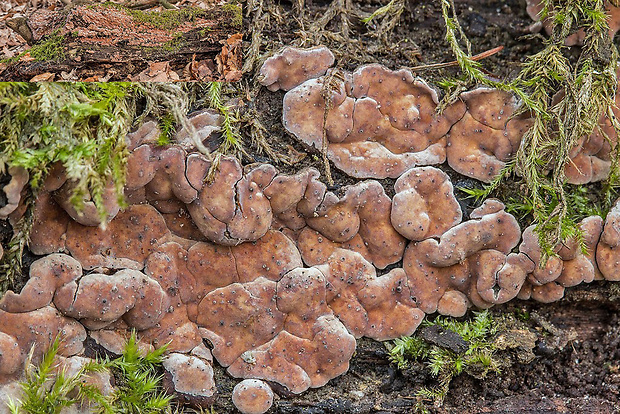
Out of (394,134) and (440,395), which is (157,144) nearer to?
(394,134)

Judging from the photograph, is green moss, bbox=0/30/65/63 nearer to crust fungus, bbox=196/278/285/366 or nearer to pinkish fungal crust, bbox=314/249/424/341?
crust fungus, bbox=196/278/285/366

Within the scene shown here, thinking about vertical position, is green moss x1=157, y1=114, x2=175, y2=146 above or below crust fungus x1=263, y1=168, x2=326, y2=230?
above

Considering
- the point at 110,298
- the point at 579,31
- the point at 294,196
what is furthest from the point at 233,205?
the point at 579,31

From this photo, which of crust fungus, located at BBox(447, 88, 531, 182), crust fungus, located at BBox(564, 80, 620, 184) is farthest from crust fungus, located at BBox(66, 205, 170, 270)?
crust fungus, located at BBox(564, 80, 620, 184)

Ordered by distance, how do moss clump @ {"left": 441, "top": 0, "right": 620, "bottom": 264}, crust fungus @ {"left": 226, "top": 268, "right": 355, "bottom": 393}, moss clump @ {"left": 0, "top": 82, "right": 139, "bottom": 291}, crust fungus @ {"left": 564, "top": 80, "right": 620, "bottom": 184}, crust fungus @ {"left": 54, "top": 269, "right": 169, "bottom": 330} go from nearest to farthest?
moss clump @ {"left": 0, "top": 82, "right": 139, "bottom": 291}, crust fungus @ {"left": 54, "top": 269, "right": 169, "bottom": 330}, crust fungus @ {"left": 226, "top": 268, "right": 355, "bottom": 393}, moss clump @ {"left": 441, "top": 0, "right": 620, "bottom": 264}, crust fungus @ {"left": 564, "top": 80, "right": 620, "bottom": 184}

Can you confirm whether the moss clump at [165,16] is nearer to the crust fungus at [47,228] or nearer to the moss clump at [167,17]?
the moss clump at [167,17]

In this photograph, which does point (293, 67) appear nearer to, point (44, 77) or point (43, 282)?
point (44, 77)

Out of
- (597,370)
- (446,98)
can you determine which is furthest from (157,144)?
(597,370)
